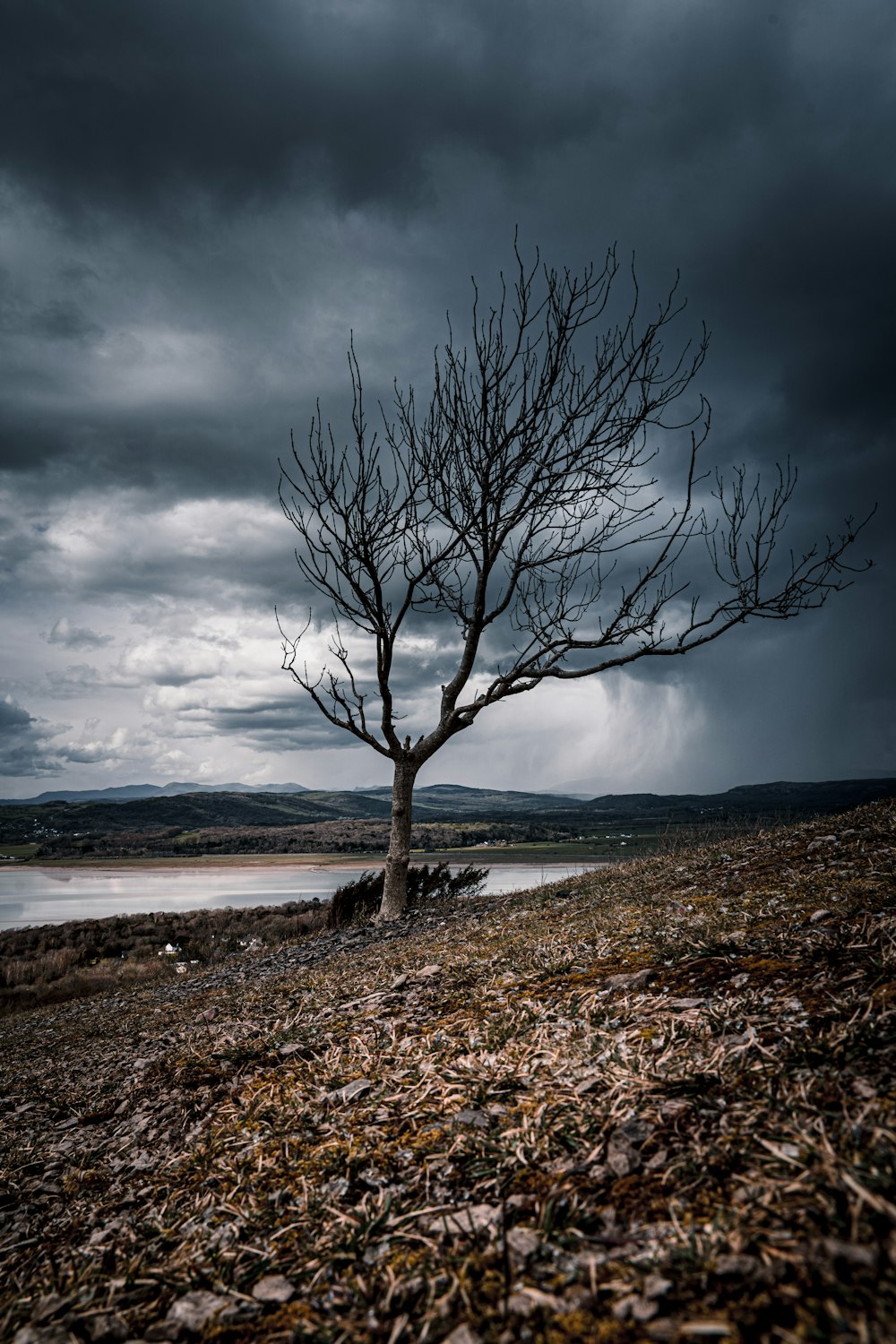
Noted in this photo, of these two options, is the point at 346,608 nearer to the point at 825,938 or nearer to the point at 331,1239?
the point at 825,938

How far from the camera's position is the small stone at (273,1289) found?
1.84 meters

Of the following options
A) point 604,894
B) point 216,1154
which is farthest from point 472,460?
point 216,1154

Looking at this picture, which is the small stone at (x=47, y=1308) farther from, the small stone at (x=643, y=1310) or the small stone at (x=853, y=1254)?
the small stone at (x=853, y=1254)

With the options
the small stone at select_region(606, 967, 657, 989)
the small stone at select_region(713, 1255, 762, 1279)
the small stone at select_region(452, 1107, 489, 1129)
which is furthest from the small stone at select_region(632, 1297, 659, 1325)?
the small stone at select_region(606, 967, 657, 989)

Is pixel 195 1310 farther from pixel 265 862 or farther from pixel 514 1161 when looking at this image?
pixel 265 862

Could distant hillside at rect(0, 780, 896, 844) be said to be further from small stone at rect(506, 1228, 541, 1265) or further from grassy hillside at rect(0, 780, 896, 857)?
small stone at rect(506, 1228, 541, 1265)

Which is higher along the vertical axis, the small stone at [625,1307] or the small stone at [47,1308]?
the small stone at [625,1307]

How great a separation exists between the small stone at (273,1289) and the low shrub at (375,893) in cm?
1296

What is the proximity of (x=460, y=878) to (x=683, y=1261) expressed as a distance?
1797 cm

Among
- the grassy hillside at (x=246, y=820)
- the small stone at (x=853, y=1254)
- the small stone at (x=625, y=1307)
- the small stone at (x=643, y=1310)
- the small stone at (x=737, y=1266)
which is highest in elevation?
the small stone at (x=853, y=1254)

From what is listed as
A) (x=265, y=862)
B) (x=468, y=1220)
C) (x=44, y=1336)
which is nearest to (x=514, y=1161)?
(x=468, y=1220)

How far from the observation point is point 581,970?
4316 millimetres

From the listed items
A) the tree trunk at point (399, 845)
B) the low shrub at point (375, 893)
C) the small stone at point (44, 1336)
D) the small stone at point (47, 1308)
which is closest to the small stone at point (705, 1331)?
the small stone at point (44, 1336)

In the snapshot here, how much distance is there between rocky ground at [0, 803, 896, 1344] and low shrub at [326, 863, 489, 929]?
11.0m
